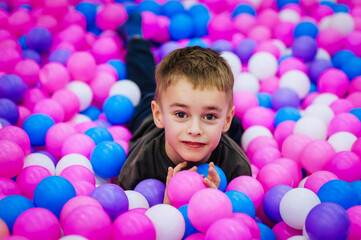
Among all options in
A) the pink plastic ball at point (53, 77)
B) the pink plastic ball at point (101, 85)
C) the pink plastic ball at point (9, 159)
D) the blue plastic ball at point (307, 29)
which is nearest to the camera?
the pink plastic ball at point (9, 159)

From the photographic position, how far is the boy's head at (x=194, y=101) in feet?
4.26

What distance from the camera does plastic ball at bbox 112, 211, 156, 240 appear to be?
3.47 feet

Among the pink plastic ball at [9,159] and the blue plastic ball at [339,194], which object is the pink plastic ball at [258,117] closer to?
the blue plastic ball at [339,194]

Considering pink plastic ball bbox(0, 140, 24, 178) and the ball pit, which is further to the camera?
pink plastic ball bbox(0, 140, 24, 178)

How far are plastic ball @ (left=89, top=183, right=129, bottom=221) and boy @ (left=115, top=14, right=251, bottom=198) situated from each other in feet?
0.73

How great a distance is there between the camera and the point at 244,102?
2059 mm

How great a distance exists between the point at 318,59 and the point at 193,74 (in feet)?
4.22

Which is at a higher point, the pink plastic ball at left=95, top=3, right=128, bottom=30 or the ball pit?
the pink plastic ball at left=95, top=3, right=128, bottom=30

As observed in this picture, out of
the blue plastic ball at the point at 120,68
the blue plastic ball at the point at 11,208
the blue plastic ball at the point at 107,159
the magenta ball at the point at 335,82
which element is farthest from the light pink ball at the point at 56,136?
the magenta ball at the point at 335,82

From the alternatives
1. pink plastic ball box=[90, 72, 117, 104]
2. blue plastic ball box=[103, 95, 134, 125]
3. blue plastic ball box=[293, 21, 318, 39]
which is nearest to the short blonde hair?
blue plastic ball box=[103, 95, 134, 125]

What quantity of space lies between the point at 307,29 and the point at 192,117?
1465mm

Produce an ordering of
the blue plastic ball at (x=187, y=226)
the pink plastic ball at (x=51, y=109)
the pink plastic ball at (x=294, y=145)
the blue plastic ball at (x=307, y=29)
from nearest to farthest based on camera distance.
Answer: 1. the blue plastic ball at (x=187, y=226)
2. the pink plastic ball at (x=294, y=145)
3. the pink plastic ball at (x=51, y=109)
4. the blue plastic ball at (x=307, y=29)

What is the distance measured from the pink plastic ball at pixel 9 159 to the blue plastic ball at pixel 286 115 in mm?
1248

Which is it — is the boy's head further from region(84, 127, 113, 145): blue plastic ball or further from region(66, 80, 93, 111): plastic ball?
region(66, 80, 93, 111): plastic ball
